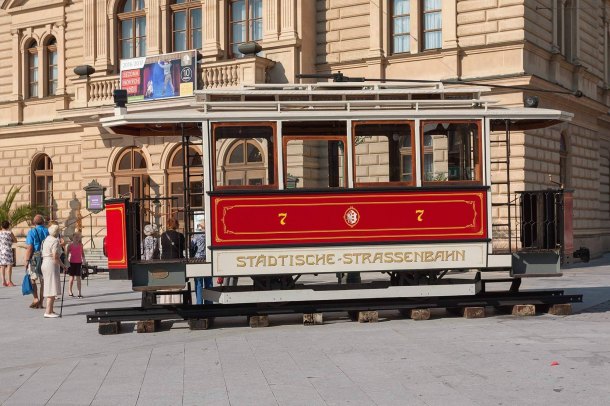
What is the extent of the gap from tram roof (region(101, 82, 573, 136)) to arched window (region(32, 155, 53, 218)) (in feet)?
73.0

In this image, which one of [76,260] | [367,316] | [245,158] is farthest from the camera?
[76,260]

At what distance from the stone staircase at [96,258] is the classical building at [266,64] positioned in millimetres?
926

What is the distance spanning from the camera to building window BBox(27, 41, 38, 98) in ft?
120

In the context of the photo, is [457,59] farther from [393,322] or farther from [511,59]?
[393,322]

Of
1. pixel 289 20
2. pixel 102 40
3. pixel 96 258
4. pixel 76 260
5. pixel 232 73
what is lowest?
pixel 96 258

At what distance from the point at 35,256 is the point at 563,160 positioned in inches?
744

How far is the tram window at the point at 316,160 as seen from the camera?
45.2 feet

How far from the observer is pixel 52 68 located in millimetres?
36250

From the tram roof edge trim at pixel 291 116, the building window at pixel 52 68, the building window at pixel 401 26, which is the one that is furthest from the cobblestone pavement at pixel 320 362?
the building window at pixel 52 68

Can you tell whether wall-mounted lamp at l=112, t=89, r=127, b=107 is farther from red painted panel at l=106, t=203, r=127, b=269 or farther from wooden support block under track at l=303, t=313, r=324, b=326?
wooden support block under track at l=303, t=313, r=324, b=326

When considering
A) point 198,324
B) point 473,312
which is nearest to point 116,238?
point 198,324

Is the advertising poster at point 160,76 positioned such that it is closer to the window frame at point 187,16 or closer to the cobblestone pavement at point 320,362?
the window frame at point 187,16

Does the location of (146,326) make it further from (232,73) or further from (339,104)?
(232,73)

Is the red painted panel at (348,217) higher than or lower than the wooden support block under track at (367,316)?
higher
